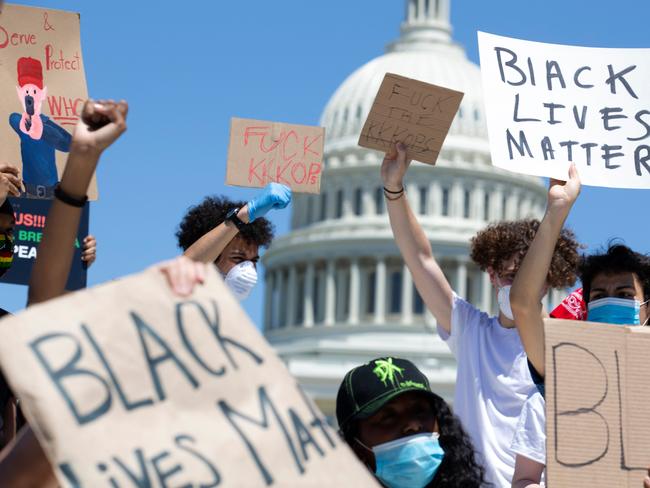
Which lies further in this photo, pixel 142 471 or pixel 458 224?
pixel 458 224

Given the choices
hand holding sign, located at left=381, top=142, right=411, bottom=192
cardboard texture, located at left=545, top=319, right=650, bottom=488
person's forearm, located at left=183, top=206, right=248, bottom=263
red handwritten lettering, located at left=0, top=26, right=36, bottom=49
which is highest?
red handwritten lettering, located at left=0, top=26, right=36, bottom=49

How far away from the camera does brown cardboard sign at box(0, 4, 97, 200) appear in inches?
202

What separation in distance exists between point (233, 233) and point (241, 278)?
0.61 m

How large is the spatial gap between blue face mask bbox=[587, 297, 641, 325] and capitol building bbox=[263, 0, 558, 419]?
68826mm

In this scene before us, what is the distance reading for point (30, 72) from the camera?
207 inches

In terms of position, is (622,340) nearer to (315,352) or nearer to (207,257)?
(207,257)

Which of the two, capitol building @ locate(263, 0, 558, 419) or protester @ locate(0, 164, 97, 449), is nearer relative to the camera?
protester @ locate(0, 164, 97, 449)

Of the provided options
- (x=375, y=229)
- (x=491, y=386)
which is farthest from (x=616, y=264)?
(x=375, y=229)

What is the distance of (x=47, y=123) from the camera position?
516 centimetres

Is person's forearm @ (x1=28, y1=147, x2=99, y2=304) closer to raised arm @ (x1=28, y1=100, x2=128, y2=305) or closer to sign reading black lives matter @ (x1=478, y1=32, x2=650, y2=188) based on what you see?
raised arm @ (x1=28, y1=100, x2=128, y2=305)

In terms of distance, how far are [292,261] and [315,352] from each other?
32.3ft

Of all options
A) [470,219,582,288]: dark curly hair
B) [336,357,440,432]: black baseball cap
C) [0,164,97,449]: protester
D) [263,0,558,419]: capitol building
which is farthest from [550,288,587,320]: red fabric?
[263,0,558,419]: capitol building

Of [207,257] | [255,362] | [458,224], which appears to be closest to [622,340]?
[255,362]

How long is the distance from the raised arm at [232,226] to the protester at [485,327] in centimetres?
47
